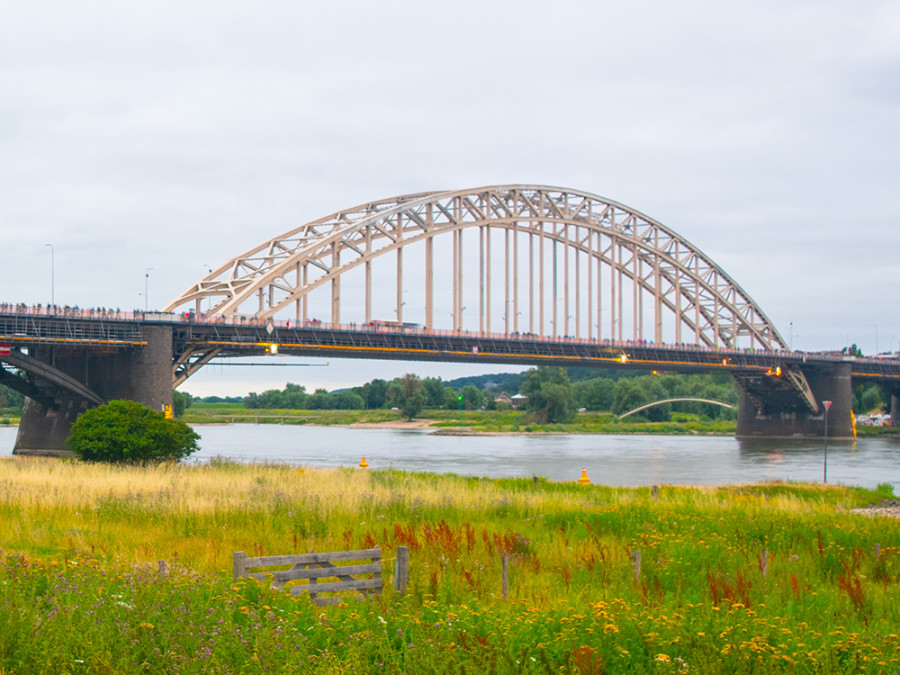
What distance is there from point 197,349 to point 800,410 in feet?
208

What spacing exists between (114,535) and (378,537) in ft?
12.9

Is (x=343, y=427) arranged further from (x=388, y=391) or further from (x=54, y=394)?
(x=54, y=394)

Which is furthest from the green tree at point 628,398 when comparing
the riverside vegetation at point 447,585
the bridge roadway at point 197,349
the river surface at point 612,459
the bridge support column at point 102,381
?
the riverside vegetation at point 447,585

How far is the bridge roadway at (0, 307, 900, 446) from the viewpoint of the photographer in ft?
135

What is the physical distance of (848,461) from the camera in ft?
177

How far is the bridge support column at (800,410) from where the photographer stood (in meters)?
86.6

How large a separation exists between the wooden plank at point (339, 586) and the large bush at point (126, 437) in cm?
2312

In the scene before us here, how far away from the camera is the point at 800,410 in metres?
89.4

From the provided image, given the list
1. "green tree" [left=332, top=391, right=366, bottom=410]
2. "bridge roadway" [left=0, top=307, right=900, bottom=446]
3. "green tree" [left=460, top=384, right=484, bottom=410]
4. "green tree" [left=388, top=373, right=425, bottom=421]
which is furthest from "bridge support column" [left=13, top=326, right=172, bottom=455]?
"green tree" [left=460, top=384, right=484, bottom=410]

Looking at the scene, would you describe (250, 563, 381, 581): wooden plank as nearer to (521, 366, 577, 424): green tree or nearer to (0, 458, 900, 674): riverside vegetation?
(0, 458, 900, 674): riverside vegetation

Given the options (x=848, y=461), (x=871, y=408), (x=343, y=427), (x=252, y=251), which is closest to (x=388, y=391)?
(x=343, y=427)

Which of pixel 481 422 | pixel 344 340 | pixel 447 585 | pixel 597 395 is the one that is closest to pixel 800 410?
pixel 481 422

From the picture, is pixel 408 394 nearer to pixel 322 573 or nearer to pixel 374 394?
pixel 374 394

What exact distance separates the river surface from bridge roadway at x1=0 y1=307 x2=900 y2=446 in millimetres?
5425
